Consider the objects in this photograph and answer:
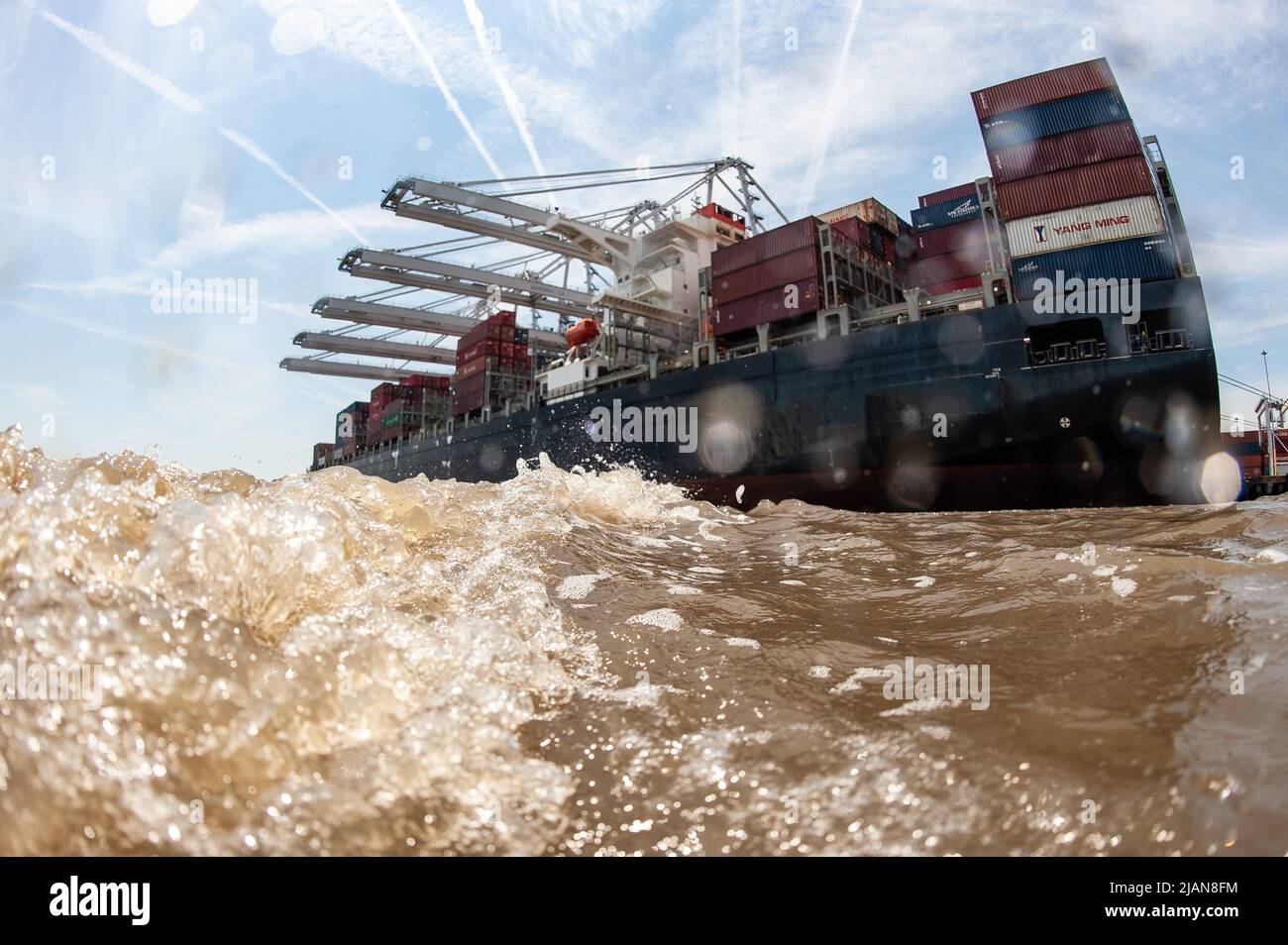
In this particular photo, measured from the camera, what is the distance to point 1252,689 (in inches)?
86.7

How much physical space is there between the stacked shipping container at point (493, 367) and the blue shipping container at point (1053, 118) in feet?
75.9

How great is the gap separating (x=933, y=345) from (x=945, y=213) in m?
13.1

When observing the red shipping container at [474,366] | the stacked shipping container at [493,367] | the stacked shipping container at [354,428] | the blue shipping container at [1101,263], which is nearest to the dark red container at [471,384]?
the stacked shipping container at [493,367]

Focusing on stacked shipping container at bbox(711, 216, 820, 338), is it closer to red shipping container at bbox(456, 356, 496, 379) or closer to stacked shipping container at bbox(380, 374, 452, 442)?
red shipping container at bbox(456, 356, 496, 379)

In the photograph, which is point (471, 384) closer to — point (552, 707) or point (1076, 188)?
point (1076, 188)

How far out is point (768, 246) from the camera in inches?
859

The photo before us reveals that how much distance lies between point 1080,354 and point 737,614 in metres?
15.2

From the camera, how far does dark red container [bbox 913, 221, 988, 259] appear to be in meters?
24.4

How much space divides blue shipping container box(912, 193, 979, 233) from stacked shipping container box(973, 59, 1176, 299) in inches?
284

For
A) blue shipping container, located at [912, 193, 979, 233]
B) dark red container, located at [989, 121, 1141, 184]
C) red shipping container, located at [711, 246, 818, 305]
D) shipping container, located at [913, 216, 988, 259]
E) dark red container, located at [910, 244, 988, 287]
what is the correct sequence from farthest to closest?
blue shipping container, located at [912, 193, 979, 233] → shipping container, located at [913, 216, 988, 259] → dark red container, located at [910, 244, 988, 287] → red shipping container, located at [711, 246, 818, 305] → dark red container, located at [989, 121, 1141, 184]

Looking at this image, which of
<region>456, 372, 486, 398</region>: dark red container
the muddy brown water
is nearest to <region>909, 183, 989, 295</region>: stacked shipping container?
<region>456, 372, 486, 398</region>: dark red container

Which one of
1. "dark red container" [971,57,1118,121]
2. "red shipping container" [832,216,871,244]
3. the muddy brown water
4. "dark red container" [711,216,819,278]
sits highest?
"dark red container" [971,57,1118,121]
